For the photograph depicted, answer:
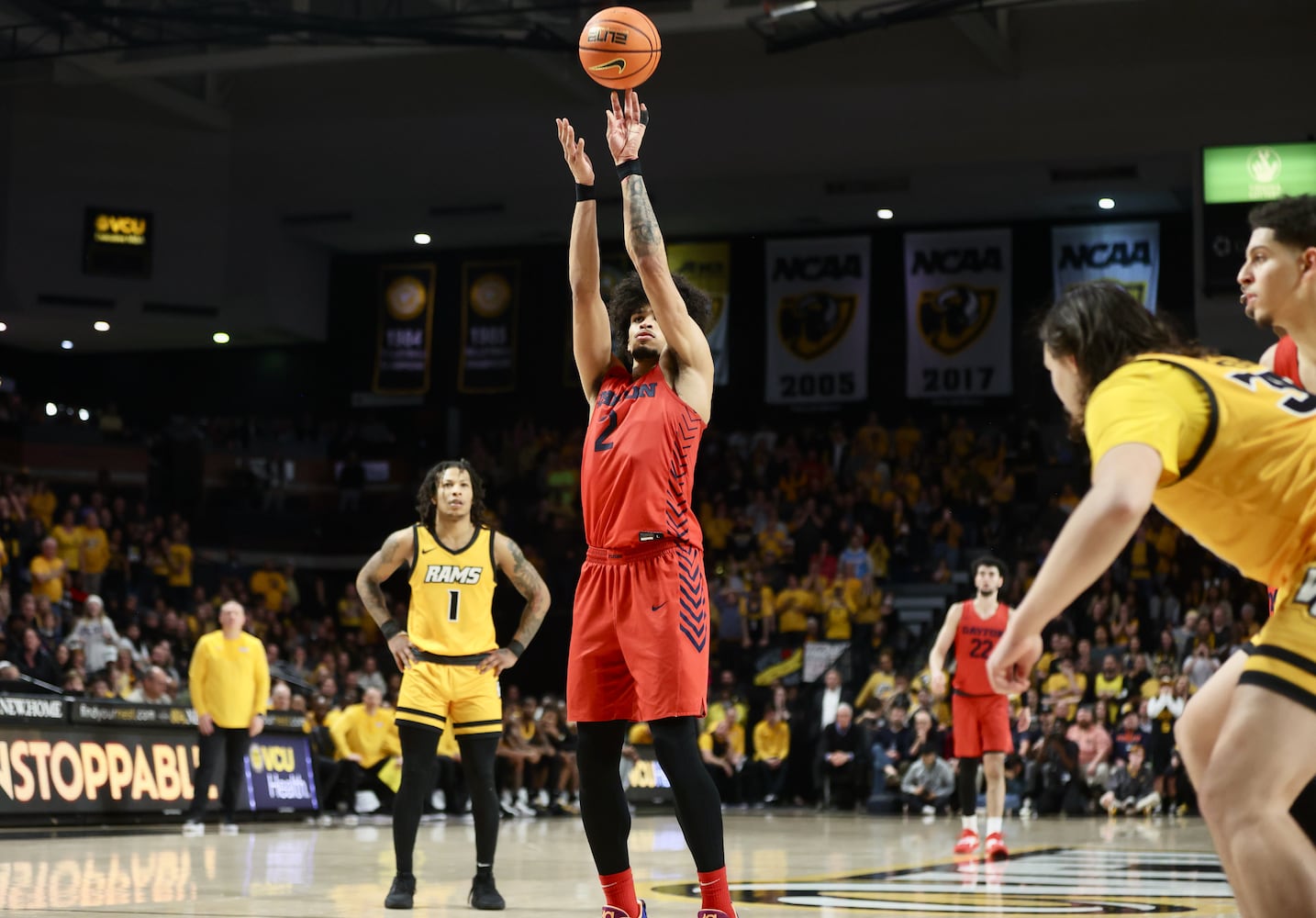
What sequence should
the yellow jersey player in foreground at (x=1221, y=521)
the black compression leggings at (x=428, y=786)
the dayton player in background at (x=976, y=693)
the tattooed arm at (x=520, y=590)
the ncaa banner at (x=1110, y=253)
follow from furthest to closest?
the ncaa banner at (x=1110, y=253) → the dayton player in background at (x=976, y=693) → the tattooed arm at (x=520, y=590) → the black compression leggings at (x=428, y=786) → the yellow jersey player in foreground at (x=1221, y=521)

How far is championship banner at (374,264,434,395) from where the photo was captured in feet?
100

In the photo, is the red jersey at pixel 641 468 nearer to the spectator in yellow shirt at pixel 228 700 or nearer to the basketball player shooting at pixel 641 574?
the basketball player shooting at pixel 641 574

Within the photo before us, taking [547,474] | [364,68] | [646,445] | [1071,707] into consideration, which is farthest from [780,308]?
[646,445]

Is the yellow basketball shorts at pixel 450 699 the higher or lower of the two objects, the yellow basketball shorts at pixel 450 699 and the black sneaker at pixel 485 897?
the higher

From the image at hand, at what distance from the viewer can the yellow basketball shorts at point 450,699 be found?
7.82 meters

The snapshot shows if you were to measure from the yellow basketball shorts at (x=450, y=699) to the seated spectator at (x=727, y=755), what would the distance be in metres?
13.0

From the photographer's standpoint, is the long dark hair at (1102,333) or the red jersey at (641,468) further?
the red jersey at (641,468)

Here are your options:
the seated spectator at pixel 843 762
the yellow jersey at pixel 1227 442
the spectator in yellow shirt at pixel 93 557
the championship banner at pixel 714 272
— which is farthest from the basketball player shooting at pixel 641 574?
the championship banner at pixel 714 272

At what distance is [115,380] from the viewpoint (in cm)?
3381

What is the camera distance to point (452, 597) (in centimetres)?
812

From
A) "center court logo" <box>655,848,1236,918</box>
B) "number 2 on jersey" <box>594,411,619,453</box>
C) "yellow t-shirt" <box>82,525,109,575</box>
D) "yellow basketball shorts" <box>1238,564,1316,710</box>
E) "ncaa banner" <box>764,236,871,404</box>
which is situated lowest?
"center court logo" <box>655,848,1236,918</box>

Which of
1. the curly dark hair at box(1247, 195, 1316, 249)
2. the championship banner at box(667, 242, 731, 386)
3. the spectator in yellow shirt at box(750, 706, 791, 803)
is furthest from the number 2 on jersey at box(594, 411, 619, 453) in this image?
the championship banner at box(667, 242, 731, 386)

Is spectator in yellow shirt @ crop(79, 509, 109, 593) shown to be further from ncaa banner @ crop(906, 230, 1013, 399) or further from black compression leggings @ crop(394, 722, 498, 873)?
black compression leggings @ crop(394, 722, 498, 873)

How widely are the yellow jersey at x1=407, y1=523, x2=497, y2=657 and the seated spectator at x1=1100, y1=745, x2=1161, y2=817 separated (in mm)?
12311
